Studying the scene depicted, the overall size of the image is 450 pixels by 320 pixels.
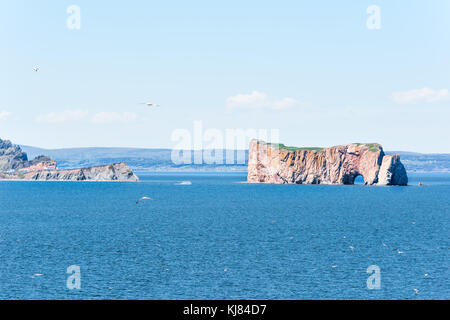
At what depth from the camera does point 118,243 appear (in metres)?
78.8

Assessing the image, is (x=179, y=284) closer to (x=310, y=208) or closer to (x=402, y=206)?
(x=310, y=208)

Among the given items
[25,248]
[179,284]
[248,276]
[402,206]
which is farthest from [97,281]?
[402,206]

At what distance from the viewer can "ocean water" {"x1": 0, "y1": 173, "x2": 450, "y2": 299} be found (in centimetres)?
5084

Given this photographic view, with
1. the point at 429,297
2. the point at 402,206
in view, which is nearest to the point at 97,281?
the point at 429,297

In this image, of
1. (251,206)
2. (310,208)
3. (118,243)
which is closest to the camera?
(118,243)

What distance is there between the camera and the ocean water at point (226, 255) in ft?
167

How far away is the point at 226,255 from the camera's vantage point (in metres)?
68.5

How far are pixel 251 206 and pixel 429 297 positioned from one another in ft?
340

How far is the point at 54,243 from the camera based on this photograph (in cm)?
7931

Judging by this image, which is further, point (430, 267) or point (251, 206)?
point (251, 206)

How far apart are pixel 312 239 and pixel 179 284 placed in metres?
34.8
